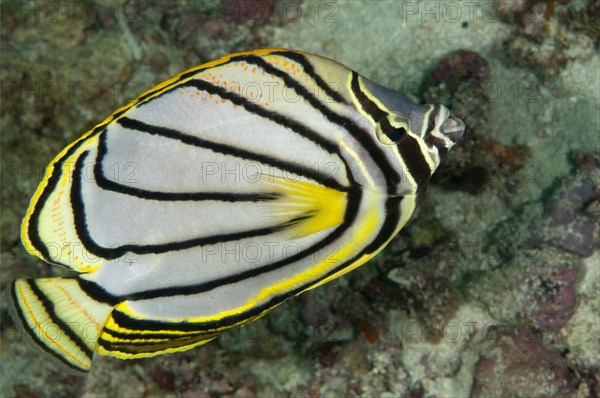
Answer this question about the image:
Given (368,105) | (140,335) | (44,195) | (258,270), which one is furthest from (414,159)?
(44,195)

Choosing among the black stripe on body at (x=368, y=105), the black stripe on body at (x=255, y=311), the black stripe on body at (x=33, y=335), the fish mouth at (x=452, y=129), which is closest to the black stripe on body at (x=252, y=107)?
the black stripe on body at (x=368, y=105)

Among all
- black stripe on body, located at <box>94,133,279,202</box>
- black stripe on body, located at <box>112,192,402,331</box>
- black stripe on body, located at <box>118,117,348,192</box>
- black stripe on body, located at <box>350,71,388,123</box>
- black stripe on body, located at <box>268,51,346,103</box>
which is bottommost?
black stripe on body, located at <box>112,192,402,331</box>

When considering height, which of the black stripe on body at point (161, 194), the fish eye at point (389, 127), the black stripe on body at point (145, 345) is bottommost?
the black stripe on body at point (145, 345)

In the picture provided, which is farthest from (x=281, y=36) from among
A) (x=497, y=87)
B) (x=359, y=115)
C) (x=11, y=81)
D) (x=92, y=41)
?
(x=359, y=115)

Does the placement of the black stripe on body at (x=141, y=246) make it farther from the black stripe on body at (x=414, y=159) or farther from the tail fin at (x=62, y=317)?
the black stripe on body at (x=414, y=159)

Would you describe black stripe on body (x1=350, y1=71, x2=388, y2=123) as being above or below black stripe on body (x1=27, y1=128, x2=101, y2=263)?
above

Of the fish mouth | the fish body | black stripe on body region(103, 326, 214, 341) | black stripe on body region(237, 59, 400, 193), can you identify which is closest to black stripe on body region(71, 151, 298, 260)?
the fish body

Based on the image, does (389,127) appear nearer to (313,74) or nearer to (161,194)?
(313,74)

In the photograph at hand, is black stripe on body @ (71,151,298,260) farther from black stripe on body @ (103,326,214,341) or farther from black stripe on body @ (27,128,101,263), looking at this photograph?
black stripe on body @ (103,326,214,341)
